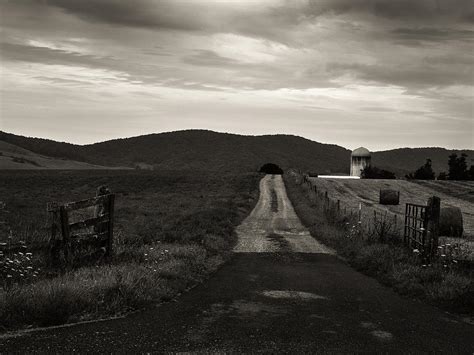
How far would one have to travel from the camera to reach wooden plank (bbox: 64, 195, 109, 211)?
1090cm

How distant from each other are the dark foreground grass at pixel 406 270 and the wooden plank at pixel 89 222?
23.8 feet

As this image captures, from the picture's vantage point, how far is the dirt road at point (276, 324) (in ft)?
22.7

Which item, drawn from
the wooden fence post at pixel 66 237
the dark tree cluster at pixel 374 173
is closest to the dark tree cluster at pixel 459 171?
the dark tree cluster at pixel 374 173

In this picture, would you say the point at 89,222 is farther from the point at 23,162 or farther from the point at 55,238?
the point at 23,162

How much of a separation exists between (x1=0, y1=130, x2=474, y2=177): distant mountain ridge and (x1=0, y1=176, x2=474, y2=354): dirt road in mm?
Answer: 123475

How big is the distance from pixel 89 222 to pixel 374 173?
85961 millimetres

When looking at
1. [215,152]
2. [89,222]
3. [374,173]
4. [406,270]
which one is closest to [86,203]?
[89,222]

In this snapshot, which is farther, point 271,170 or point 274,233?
point 271,170

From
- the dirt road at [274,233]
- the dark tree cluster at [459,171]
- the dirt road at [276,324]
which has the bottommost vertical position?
the dirt road at [274,233]

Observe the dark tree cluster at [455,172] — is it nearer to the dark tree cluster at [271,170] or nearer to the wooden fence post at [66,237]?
the dark tree cluster at [271,170]

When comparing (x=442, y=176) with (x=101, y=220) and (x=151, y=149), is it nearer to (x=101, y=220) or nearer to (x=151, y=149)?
(x=101, y=220)

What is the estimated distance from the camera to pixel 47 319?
7.84 meters

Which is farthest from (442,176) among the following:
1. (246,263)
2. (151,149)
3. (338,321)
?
(151,149)

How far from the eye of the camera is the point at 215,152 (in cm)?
15425
